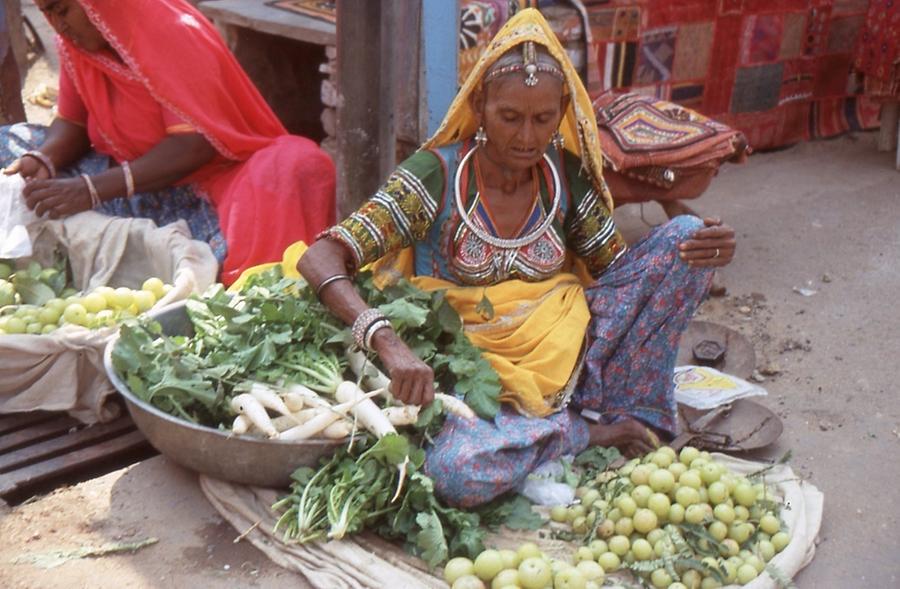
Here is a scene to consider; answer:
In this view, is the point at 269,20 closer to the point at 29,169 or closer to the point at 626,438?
the point at 29,169

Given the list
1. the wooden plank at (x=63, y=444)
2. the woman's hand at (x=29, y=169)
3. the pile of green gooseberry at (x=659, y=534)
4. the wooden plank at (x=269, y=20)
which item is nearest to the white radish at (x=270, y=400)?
the pile of green gooseberry at (x=659, y=534)

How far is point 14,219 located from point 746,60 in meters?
4.43

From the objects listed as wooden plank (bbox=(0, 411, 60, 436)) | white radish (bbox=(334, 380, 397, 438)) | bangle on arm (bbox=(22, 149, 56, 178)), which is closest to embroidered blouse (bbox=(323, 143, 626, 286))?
white radish (bbox=(334, 380, 397, 438))

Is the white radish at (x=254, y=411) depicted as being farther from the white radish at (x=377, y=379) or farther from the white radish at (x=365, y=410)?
the white radish at (x=377, y=379)

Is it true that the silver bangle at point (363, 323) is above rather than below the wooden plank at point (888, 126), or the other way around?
above

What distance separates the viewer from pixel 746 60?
6.33 metres

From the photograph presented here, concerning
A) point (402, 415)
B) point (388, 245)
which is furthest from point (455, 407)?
point (388, 245)

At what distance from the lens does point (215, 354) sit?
312 centimetres

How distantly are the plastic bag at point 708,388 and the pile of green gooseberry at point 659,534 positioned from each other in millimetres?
568

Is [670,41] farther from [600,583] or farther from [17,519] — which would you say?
[17,519]

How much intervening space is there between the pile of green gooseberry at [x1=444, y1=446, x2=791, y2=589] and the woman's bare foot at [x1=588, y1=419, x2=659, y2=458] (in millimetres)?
236

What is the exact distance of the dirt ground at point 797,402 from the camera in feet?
9.42

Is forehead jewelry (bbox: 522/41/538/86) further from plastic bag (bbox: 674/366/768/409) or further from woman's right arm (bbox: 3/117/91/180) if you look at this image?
woman's right arm (bbox: 3/117/91/180)

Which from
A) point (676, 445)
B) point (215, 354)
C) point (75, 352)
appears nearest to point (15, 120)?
point (75, 352)
